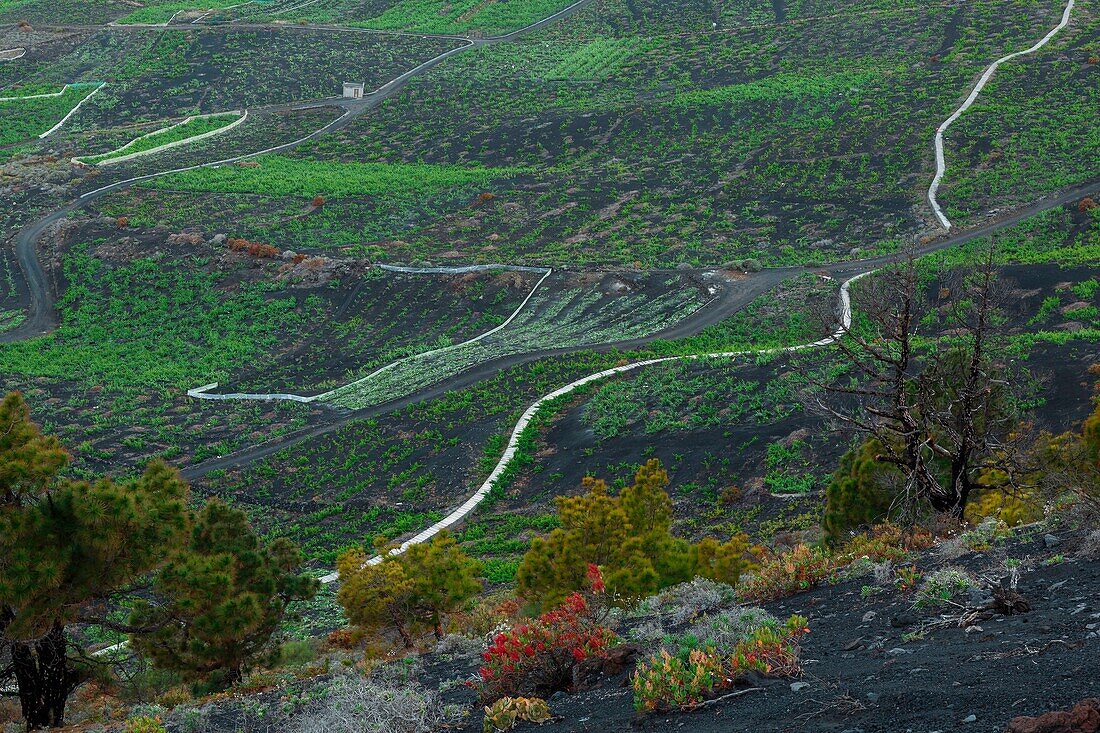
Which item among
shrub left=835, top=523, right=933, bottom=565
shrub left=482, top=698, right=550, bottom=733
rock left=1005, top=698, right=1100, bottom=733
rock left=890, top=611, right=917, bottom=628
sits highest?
rock left=1005, top=698, right=1100, bottom=733

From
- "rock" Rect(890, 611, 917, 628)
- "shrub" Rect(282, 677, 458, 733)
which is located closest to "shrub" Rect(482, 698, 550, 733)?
"shrub" Rect(282, 677, 458, 733)

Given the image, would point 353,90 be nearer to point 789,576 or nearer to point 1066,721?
point 789,576

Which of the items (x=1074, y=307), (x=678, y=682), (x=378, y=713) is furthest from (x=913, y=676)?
(x=1074, y=307)

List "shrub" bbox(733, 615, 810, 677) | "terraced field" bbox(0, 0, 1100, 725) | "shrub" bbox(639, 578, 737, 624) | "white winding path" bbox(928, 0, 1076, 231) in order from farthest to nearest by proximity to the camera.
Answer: "white winding path" bbox(928, 0, 1076, 231), "terraced field" bbox(0, 0, 1100, 725), "shrub" bbox(639, 578, 737, 624), "shrub" bbox(733, 615, 810, 677)

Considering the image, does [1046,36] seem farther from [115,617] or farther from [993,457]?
[115,617]

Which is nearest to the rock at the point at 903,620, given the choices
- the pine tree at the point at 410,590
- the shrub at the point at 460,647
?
the shrub at the point at 460,647

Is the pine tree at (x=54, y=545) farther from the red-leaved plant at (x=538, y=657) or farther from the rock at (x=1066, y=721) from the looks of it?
the rock at (x=1066, y=721)

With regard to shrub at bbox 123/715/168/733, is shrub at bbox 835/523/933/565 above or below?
below

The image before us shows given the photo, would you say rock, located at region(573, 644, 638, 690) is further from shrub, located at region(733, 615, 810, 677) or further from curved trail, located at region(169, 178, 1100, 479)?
curved trail, located at region(169, 178, 1100, 479)

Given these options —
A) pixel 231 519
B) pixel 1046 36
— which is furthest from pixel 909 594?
pixel 1046 36
